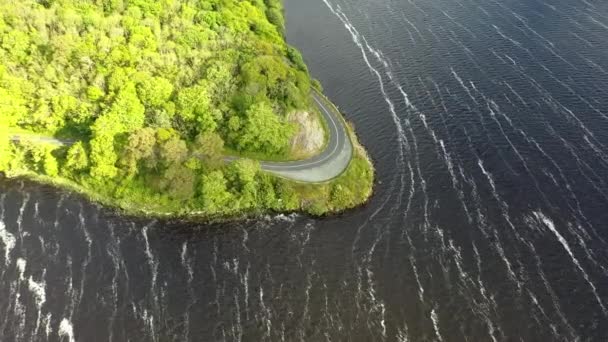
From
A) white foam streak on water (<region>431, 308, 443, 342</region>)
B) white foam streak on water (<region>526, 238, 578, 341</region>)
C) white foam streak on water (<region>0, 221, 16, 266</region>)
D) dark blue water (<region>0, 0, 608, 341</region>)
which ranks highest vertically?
white foam streak on water (<region>0, 221, 16, 266</region>)

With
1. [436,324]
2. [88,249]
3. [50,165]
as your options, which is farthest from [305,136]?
[50,165]

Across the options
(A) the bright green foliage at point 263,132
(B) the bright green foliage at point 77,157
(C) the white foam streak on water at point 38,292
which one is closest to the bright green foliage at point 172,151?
(A) the bright green foliage at point 263,132

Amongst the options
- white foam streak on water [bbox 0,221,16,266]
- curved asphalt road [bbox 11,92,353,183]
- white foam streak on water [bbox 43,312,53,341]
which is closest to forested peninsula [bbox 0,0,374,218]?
curved asphalt road [bbox 11,92,353,183]

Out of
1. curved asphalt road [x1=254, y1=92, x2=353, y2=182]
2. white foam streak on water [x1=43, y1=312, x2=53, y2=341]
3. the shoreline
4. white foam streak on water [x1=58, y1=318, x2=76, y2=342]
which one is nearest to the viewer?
white foam streak on water [x1=58, y1=318, x2=76, y2=342]

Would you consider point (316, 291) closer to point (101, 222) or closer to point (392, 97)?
point (101, 222)

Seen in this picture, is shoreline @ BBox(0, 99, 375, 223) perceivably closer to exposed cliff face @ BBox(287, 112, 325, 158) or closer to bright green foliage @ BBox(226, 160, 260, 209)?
bright green foliage @ BBox(226, 160, 260, 209)

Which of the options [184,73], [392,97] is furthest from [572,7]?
[184,73]
